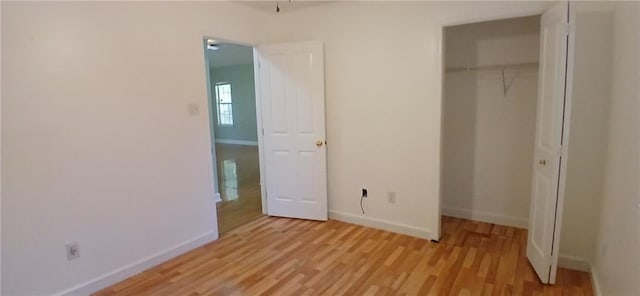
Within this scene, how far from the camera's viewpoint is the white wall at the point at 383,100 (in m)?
3.23

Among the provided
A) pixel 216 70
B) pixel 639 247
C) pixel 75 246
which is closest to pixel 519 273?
pixel 639 247

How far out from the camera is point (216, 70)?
1095 centimetres

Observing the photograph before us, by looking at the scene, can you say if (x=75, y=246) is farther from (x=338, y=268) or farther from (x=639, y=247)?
(x=639, y=247)

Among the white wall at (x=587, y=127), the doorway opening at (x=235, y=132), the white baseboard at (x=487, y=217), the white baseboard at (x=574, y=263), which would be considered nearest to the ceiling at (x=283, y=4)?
Result: the doorway opening at (x=235, y=132)

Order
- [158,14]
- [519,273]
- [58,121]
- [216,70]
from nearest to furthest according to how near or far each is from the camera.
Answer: [58,121] → [519,273] → [158,14] → [216,70]

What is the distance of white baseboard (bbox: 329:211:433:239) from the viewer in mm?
3484

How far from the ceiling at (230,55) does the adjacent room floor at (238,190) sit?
7.95ft

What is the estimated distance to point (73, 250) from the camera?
8.24ft

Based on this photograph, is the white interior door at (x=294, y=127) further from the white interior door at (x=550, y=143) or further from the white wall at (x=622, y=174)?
the white wall at (x=622, y=174)

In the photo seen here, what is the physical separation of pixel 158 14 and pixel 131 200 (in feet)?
5.00

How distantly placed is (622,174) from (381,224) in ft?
6.96

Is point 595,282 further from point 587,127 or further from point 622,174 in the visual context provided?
point 587,127

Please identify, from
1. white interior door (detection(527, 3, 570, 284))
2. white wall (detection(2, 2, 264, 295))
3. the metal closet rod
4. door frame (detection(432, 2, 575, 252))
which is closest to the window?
white wall (detection(2, 2, 264, 295))

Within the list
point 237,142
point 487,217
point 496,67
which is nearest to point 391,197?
point 487,217
